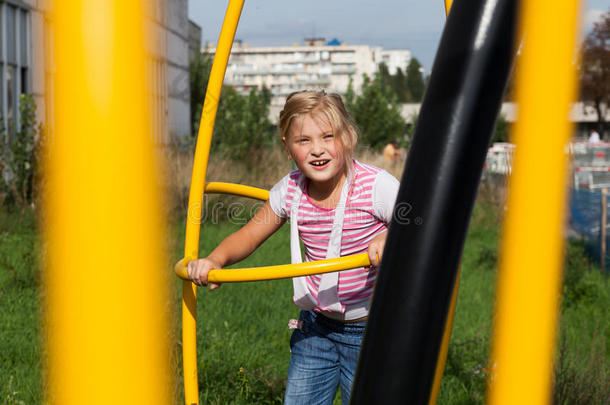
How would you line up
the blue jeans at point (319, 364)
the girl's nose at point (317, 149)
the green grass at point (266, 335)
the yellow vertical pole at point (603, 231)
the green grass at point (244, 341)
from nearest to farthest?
the girl's nose at point (317, 149) < the blue jeans at point (319, 364) < the green grass at point (266, 335) < the green grass at point (244, 341) < the yellow vertical pole at point (603, 231)

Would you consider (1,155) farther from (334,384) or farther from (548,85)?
(548,85)

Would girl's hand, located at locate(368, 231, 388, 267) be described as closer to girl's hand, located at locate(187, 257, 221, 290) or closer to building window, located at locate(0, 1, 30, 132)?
girl's hand, located at locate(187, 257, 221, 290)

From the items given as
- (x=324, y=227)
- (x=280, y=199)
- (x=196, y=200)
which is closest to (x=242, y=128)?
(x=280, y=199)

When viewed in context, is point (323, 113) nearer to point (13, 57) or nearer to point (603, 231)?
point (603, 231)

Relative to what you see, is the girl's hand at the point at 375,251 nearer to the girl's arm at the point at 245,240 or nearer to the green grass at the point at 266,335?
the green grass at the point at 266,335

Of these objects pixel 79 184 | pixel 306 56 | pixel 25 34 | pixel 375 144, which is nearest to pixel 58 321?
pixel 79 184

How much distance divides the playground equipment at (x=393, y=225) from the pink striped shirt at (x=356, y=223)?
1.62 metres

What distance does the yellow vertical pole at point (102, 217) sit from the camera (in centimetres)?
29

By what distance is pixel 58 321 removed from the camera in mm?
308

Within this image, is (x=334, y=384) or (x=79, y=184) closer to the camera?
(x=79, y=184)

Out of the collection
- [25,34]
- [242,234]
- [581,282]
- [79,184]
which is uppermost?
[25,34]

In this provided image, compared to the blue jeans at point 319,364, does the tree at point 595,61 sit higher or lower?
higher

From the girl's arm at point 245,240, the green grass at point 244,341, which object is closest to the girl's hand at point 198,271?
the girl's arm at point 245,240

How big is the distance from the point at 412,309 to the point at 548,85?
0.16 m
